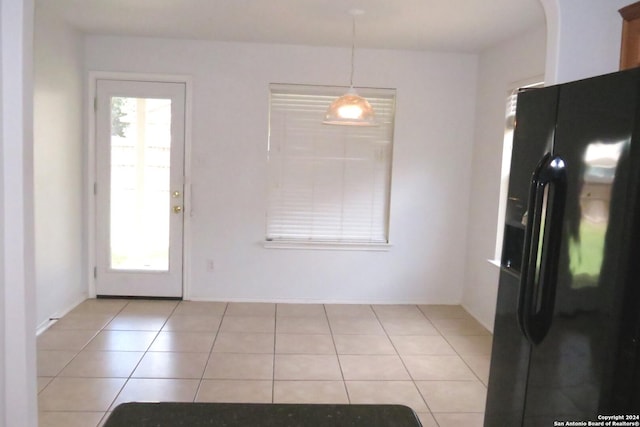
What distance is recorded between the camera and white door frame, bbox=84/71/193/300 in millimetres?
4629

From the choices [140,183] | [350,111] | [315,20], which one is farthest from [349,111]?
[140,183]

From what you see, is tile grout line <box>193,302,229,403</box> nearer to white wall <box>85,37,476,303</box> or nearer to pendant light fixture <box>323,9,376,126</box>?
white wall <box>85,37,476,303</box>

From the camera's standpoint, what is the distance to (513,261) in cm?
213

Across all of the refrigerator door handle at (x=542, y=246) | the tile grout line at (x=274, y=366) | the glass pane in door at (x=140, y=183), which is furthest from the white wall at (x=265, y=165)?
the refrigerator door handle at (x=542, y=246)

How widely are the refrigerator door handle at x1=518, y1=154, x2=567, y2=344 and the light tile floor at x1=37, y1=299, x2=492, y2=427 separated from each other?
1.25 metres

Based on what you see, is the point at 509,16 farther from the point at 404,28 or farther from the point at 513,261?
the point at 513,261

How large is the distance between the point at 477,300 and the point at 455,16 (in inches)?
99.3

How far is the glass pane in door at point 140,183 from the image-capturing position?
15.4 feet

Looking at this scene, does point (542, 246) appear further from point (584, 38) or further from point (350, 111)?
point (350, 111)

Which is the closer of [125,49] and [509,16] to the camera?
[509,16]

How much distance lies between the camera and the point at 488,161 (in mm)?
4539

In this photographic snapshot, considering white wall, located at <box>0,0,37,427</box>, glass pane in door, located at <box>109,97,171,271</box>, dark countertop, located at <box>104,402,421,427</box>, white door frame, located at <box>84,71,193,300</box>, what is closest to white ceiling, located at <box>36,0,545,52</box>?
white door frame, located at <box>84,71,193,300</box>

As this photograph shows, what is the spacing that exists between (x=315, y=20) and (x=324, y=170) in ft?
4.88

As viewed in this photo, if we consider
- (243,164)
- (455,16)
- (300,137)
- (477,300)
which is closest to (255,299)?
(243,164)
